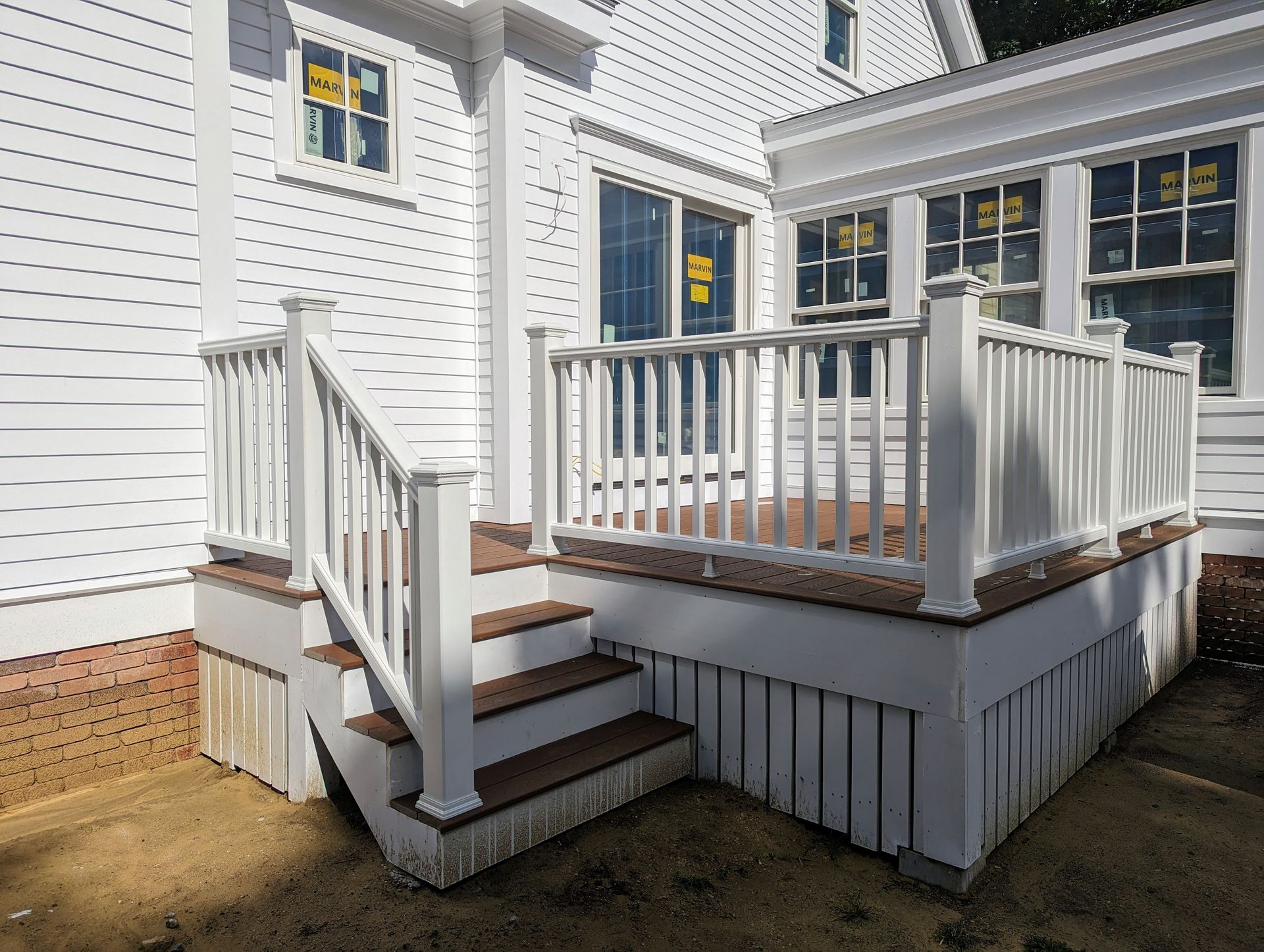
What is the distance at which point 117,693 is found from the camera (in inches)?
144

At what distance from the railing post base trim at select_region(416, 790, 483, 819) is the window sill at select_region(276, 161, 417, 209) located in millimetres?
3035

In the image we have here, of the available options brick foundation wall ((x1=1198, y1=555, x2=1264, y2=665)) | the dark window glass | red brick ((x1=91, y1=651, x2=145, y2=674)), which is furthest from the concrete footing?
the dark window glass

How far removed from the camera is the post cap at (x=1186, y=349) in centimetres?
510

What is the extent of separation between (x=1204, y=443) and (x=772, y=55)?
13.9 ft

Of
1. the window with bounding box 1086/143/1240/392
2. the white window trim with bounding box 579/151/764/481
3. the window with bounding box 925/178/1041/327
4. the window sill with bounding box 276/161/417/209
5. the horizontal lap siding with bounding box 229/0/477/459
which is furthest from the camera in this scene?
the window with bounding box 925/178/1041/327

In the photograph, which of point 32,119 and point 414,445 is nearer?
point 32,119

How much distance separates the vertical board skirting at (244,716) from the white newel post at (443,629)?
0.97 metres

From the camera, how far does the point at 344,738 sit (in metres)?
3.12

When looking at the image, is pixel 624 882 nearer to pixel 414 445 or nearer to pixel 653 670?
pixel 653 670

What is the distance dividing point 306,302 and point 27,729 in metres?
1.95


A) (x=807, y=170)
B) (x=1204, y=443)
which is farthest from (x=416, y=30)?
(x=1204, y=443)

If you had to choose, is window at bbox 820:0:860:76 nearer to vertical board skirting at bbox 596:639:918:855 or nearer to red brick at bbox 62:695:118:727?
vertical board skirting at bbox 596:639:918:855

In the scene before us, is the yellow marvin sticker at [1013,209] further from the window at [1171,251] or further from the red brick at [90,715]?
the red brick at [90,715]

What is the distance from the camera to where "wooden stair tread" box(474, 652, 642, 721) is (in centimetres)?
320
